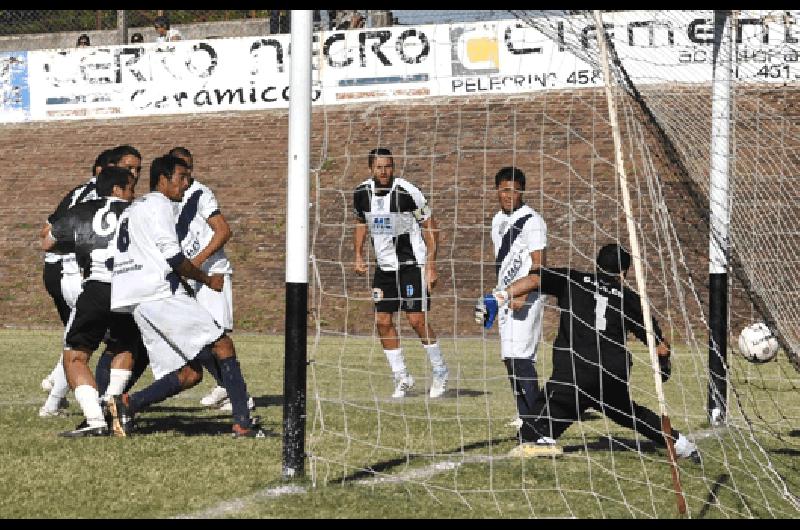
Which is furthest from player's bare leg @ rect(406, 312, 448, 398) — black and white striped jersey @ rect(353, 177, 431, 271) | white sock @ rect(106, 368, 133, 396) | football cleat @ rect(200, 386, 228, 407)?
white sock @ rect(106, 368, 133, 396)

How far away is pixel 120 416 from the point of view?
8.28m

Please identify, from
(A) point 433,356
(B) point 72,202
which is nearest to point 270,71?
(A) point 433,356

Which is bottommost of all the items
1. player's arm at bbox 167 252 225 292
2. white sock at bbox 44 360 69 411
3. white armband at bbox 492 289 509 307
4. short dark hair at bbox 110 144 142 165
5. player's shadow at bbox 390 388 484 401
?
player's shadow at bbox 390 388 484 401

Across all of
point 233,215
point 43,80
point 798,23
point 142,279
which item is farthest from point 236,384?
point 43,80

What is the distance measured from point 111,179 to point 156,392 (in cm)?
159

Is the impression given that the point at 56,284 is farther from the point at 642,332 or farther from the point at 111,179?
the point at 642,332

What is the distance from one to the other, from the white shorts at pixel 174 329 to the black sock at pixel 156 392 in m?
0.10

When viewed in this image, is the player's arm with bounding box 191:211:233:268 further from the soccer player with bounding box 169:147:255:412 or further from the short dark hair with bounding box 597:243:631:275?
the short dark hair with bounding box 597:243:631:275

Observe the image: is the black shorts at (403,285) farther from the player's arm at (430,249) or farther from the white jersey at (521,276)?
the white jersey at (521,276)

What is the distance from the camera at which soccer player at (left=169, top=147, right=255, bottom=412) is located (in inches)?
380

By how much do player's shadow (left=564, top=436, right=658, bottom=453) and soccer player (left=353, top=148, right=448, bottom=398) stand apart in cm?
269

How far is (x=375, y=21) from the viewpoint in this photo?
80.1 feet
